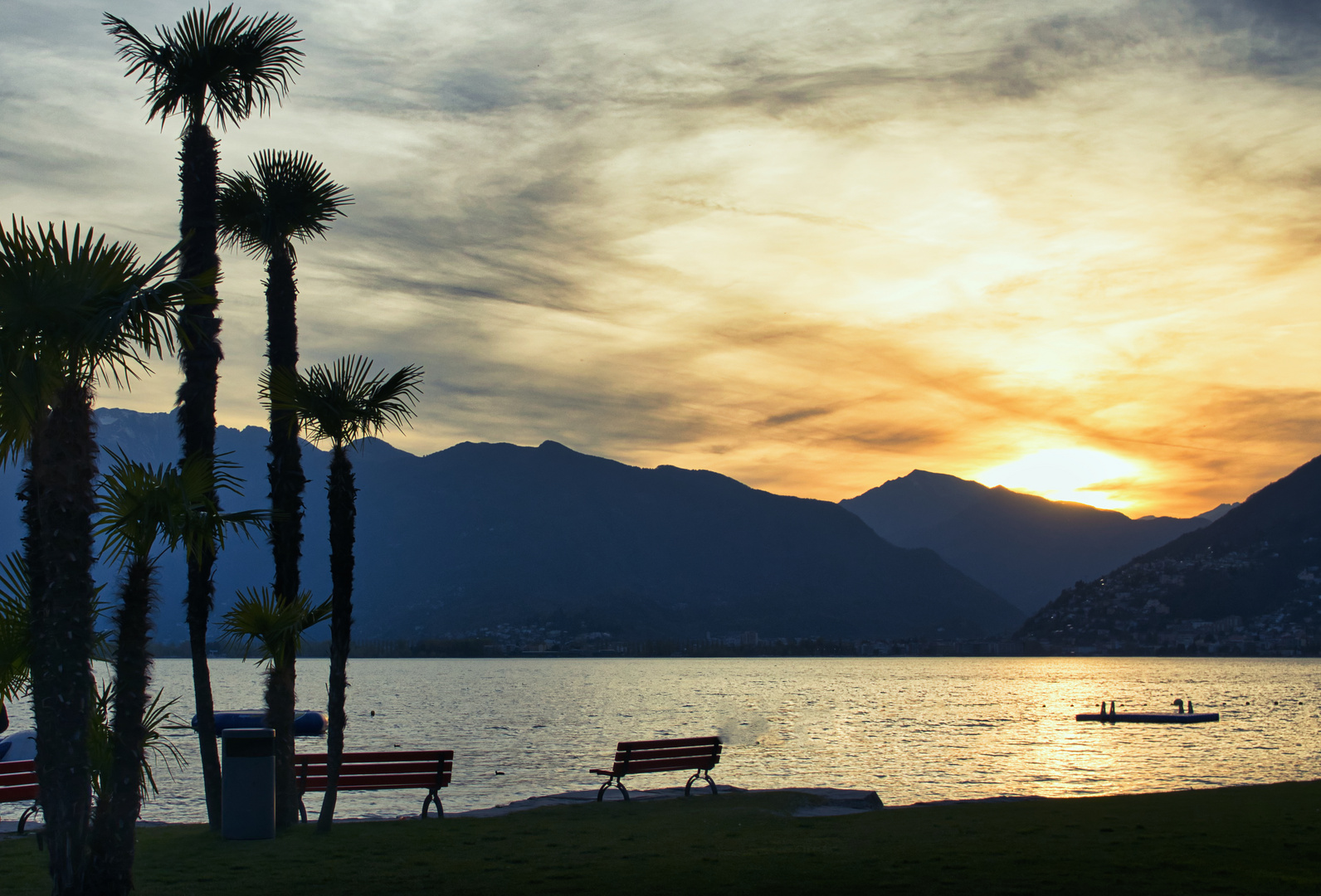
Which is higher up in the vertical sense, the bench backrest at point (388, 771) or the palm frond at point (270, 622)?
the palm frond at point (270, 622)

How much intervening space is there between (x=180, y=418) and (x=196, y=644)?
10.9 feet

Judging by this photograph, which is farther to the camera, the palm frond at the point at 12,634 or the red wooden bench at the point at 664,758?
the red wooden bench at the point at 664,758

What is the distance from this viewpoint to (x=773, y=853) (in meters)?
13.2

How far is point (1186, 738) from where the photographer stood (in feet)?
207

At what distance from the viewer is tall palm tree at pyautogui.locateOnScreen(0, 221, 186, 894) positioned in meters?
9.91

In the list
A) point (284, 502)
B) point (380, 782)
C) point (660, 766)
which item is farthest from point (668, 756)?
point (284, 502)

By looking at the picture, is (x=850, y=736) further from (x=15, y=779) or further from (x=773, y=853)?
(x=15, y=779)

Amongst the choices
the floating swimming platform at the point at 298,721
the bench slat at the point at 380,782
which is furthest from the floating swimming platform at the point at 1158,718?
the bench slat at the point at 380,782

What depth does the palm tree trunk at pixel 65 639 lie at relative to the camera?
9.88 m

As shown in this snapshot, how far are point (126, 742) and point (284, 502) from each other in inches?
253

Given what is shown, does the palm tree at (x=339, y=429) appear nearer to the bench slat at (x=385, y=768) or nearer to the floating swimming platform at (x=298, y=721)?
the bench slat at (x=385, y=768)

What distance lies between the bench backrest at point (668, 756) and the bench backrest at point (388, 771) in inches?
126

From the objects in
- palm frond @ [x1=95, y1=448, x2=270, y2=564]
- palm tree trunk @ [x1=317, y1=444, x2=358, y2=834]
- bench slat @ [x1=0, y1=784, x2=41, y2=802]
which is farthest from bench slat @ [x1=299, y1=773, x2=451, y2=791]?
palm frond @ [x1=95, y1=448, x2=270, y2=564]

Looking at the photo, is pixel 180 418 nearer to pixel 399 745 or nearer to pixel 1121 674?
pixel 399 745
